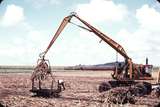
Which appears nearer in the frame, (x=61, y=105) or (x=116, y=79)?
(x=61, y=105)

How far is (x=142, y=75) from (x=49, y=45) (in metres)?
7.85

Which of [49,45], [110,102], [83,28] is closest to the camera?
[110,102]

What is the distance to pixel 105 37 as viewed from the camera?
2756cm

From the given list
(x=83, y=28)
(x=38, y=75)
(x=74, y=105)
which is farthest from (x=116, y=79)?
(x=74, y=105)

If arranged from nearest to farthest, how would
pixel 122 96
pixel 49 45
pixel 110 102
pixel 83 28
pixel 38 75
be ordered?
pixel 110 102 → pixel 122 96 → pixel 38 75 → pixel 49 45 → pixel 83 28

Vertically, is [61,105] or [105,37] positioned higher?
[105,37]

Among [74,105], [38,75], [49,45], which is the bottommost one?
[74,105]

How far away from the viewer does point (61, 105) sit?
1958 cm

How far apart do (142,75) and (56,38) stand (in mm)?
7463

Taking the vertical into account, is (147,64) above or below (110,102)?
above

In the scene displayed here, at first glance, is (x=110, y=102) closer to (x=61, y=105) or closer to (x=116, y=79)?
(x=61, y=105)

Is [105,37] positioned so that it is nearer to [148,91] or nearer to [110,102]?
[148,91]

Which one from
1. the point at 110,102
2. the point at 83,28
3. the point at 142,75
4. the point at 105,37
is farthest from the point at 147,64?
the point at 110,102

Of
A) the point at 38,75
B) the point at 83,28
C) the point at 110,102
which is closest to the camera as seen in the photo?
the point at 110,102
